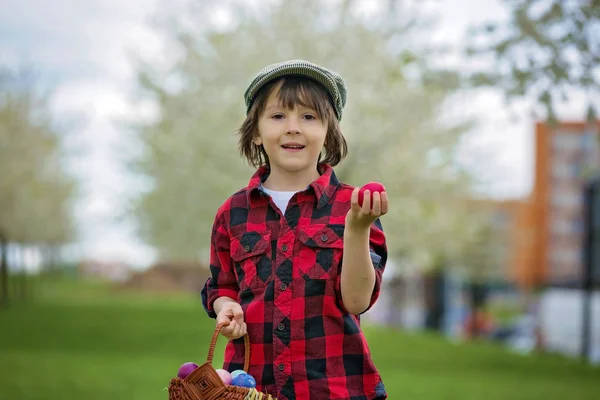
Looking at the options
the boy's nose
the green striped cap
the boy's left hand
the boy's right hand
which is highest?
the green striped cap

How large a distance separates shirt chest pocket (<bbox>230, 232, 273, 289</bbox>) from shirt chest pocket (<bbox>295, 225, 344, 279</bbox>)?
10 centimetres

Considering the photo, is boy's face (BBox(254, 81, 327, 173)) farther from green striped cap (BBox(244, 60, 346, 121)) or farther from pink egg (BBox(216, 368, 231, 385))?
pink egg (BBox(216, 368, 231, 385))

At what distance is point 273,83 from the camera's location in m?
2.78

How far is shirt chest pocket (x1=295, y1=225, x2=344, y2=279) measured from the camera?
262 cm

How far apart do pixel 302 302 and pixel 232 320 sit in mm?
217

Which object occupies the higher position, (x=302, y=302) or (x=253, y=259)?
(x=253, y=259)

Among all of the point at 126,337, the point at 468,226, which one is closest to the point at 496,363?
the point at 468,226

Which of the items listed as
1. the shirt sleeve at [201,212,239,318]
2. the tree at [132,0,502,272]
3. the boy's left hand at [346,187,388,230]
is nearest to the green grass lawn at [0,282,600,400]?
the tree at [132,0,502,272]

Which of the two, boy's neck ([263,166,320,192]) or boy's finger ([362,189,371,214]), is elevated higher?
boy's neck ([263,166,320,192])

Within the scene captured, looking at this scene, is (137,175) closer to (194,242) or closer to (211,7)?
(194,242)

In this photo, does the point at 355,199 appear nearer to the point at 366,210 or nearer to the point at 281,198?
the point at 366,210

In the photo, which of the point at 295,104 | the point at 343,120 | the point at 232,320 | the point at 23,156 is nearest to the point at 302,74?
the point at 295,104

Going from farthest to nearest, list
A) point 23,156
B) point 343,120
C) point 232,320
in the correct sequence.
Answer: point 23,156 < point 343,120 < point 232,320

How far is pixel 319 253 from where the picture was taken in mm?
2637
